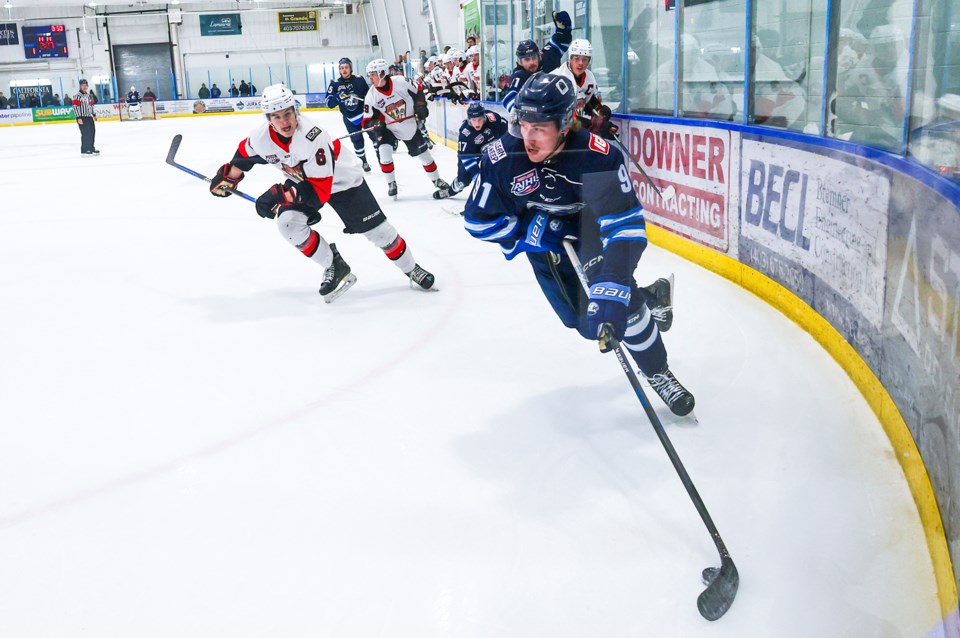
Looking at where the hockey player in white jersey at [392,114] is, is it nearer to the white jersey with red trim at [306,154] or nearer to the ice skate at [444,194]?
the ice skate at [444,194]

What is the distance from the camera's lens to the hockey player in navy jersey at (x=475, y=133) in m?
6.64

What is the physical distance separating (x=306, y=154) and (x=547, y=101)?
2151mm

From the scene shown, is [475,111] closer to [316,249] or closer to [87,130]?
[316,249]

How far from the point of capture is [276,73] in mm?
29719

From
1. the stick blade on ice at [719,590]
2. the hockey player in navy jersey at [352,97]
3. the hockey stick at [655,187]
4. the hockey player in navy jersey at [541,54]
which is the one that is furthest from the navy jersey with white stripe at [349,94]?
the stick blade on ice at [719,590]

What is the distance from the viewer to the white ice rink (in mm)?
1873

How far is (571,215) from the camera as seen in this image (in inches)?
103

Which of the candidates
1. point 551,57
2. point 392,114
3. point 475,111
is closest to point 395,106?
point 392,114

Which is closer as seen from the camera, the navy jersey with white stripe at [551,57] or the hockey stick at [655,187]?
the hockey stick at [655,187]

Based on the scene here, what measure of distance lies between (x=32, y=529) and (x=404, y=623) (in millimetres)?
1186

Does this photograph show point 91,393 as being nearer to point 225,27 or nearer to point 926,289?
point 926,289

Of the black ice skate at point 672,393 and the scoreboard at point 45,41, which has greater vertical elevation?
the scoreboard at point 45,41

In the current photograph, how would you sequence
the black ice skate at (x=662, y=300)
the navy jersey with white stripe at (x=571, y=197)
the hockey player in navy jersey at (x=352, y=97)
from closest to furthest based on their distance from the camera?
the navy jersey with white stripe at (x=571, y=197), the black ice skate at (x=662, y=300), the hockey player in navy jersey at (x=352, y=97)

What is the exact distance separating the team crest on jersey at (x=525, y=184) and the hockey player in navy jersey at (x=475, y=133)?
395cm
